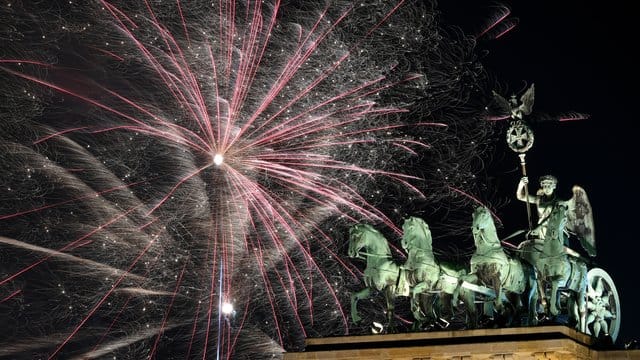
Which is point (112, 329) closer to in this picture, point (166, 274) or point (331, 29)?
point (166, 274)

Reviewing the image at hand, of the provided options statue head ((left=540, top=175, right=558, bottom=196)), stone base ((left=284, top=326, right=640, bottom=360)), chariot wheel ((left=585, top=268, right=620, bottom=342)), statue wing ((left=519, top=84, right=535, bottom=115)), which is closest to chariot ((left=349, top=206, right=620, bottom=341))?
chariot wheel ((left=585, top=268, right=620, bottom=342))

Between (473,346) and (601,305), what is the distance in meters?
3.82

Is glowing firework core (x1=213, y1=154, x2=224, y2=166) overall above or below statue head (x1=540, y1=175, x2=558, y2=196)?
above

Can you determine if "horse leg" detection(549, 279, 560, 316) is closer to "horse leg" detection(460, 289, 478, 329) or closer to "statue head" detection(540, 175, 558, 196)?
"horse leg" detection(460, 289, 478, 329)

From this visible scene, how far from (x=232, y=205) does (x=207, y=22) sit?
4.88 meters

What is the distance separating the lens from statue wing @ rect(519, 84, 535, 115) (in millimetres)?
34344

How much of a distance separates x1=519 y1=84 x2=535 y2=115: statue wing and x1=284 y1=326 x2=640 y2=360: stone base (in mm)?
5905

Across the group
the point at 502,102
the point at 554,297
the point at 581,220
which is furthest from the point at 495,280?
the point at 502,102

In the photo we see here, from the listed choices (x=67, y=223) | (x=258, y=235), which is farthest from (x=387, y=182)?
(x=67, y=223)

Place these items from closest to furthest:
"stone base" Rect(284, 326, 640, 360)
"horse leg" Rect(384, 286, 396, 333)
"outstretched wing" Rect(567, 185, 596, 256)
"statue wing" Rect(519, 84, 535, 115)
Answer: "stone base" Rect(284, 326, 640, 360) < "horse leg" Rect(384, 286, 396, 333) < "outstretched wing" Rect(567, 185, 596, 256) < "statue wing" Rect(519, 84, 535, 115)

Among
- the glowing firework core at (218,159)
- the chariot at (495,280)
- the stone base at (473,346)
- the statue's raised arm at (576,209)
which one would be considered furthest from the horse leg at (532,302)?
the glowing firework core at (218,159)

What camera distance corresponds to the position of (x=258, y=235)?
36.7 m

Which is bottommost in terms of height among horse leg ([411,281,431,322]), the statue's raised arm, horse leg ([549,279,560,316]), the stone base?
the stone base

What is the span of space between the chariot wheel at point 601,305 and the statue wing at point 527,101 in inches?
166
